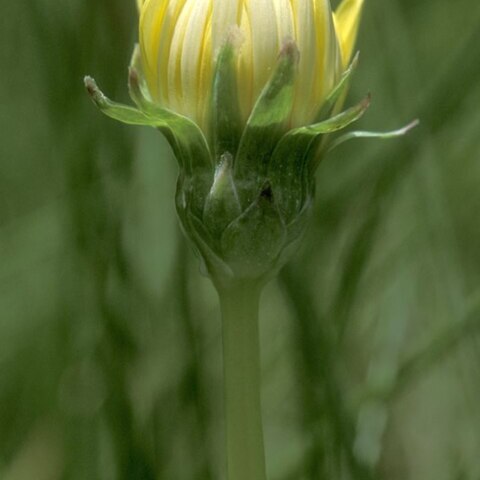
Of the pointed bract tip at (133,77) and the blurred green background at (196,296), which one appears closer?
the pointed bract tip at (133,77)

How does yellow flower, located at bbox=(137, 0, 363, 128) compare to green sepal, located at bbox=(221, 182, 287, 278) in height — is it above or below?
above

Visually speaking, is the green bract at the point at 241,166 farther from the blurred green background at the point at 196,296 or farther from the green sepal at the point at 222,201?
the blurred green background at the point at 196,296

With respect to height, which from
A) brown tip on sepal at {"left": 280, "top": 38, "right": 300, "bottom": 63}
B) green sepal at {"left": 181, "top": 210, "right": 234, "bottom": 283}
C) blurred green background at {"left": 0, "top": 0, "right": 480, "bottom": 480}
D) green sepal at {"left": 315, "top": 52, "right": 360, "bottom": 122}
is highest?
brown tip on sepal at {"left": 280, "top": 38, "right": 300, "bottom": 63}

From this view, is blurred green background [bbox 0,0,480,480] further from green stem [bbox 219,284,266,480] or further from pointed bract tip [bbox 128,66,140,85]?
pointed bract tip [bbox 128,66,140,85]

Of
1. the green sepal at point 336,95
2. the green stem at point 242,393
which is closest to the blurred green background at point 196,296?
the green stem at point 242,393

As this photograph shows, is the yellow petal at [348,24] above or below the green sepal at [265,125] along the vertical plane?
above

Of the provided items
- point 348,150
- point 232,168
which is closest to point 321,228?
point 348,150

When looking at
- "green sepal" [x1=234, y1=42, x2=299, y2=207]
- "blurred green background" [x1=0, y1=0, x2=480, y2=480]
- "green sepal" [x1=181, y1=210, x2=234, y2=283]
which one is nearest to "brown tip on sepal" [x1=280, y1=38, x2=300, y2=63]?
"green sepal" [x1=234, y1=42, x2=299, y2=207]

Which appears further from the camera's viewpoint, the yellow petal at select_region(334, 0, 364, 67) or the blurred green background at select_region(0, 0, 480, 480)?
the blurred green background at select_region(0, 0, 480, 480)
